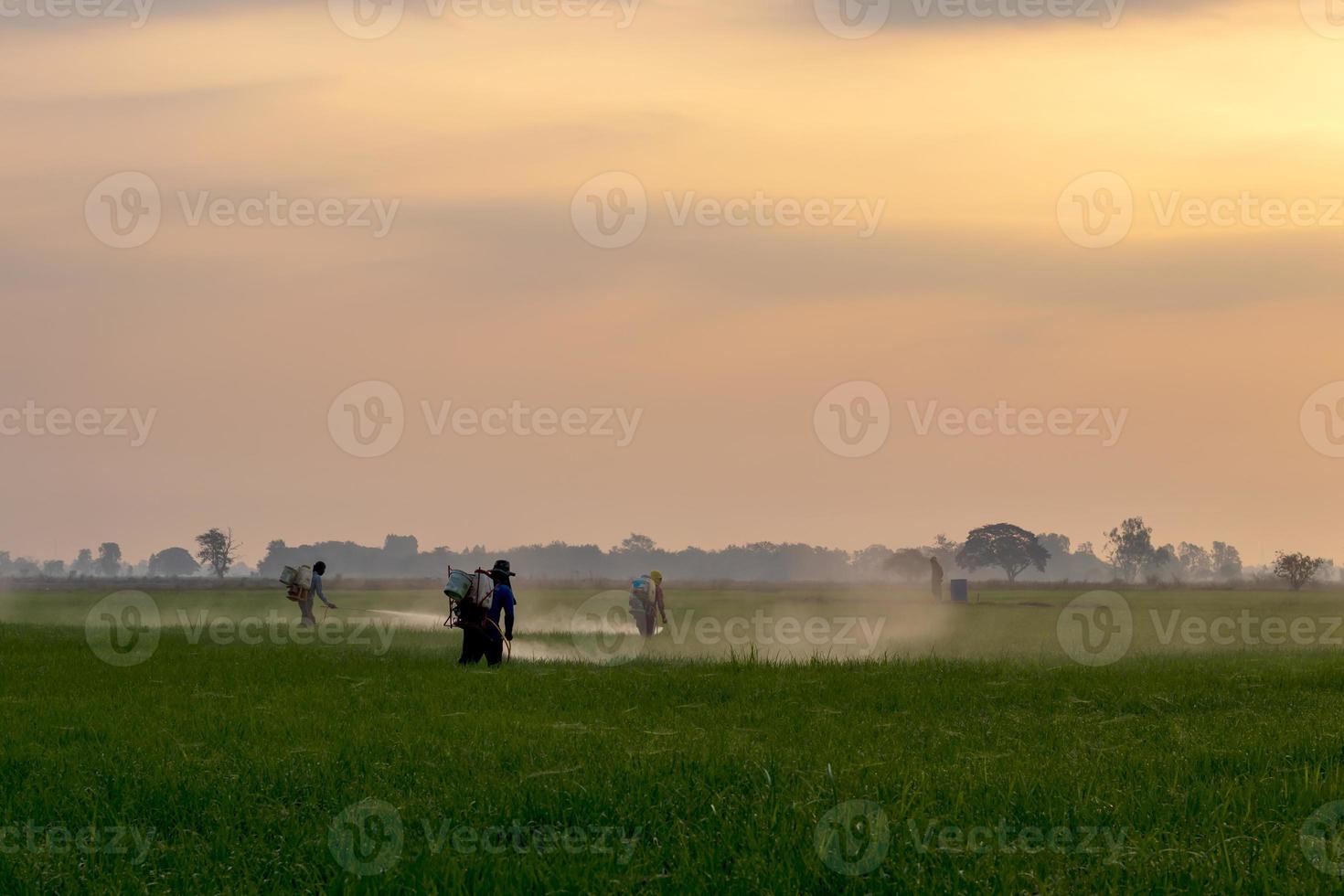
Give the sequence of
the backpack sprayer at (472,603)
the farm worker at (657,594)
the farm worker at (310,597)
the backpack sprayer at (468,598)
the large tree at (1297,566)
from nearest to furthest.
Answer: the backpack sprayer at (468,598) < the backpack sprayer at (472,603) < the farm worker at (310,597) < the farm worker at (657,594) < the large tree at (1297,566)

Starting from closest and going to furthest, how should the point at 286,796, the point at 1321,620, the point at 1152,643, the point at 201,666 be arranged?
1. the point at 286,796
2. the point at 201,666
3. the point at 1152,643
4. the point at 1321,620

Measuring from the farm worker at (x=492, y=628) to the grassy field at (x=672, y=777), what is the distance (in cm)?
82

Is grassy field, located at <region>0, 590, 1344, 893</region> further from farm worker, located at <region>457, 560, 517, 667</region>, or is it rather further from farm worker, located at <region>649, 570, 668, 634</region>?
farm worker, located at <region>649, 570, 668, 634</region>

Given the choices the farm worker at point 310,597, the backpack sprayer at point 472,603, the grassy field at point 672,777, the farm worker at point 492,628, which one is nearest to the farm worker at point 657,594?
the farm worker at point 310,597

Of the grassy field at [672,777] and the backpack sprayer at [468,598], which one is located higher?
the backpack sprayer at [468,598]

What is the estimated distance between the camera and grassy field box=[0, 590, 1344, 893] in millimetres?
10398

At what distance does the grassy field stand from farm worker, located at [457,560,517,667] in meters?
0.82

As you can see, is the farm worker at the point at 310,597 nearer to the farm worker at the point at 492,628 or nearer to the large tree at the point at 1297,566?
the farm worker at the point at 492,628

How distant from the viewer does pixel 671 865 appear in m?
10.6

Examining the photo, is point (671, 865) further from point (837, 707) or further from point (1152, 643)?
point (1152, 643)

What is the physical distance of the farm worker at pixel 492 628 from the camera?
94.1ft

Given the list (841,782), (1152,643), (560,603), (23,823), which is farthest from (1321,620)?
(23,823)

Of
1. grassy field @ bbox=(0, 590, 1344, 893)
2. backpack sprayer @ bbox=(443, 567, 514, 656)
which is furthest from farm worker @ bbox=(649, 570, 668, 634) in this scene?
grassy field @ bbox=(0, 590, 1344, 893)

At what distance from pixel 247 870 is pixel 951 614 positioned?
61277 millimetres
